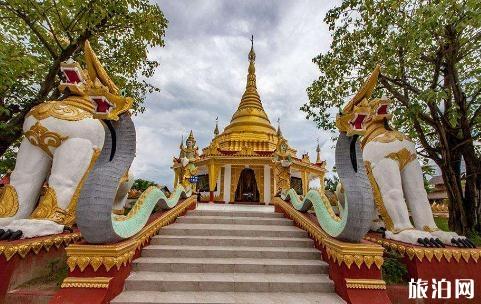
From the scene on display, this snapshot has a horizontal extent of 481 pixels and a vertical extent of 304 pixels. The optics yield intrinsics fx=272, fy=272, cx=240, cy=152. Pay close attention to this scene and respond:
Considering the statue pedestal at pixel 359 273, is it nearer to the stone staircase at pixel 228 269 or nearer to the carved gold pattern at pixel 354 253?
the carved gold pattern at pixel 354 253

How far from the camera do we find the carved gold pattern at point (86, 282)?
3.04 metres

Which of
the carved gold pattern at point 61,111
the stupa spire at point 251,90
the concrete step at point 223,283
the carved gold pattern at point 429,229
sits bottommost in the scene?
the concrete step at point 223,283

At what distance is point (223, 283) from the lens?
359 centimetres

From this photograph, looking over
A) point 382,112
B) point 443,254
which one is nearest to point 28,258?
point 443,254

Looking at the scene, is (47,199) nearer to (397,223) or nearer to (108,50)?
(397,223)

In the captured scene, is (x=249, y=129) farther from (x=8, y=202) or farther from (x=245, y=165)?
(x=8, y=202)

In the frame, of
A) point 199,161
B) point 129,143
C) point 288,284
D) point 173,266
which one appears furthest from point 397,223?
point 199,161

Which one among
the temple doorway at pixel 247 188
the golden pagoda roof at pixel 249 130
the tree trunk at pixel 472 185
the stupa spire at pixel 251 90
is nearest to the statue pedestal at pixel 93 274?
the tree trunk at pixel 472 185

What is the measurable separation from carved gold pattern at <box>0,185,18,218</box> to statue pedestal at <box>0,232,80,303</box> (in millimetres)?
673

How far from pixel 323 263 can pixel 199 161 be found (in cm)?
1364

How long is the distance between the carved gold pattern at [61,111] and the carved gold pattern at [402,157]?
5.03 m

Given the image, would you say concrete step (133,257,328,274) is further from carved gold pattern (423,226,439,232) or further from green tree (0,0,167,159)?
green tree (0,0,167,159)

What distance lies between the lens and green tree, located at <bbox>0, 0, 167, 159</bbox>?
5973mm

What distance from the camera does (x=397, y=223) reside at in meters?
4.20
